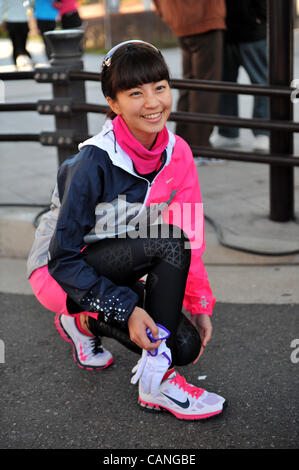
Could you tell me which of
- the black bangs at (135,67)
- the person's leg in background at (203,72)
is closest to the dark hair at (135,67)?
the black bangs at (135,67)

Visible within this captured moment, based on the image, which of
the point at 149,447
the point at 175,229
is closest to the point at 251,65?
the point at 175,229

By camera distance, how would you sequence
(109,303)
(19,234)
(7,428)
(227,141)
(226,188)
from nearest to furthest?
1. (109,303)
2. (7,428)
3. (19,234)
4. (226,188)
5. (227,141)

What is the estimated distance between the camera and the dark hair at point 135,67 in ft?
7.24

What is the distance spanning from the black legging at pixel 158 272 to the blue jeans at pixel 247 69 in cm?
287

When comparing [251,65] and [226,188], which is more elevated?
[251,65]

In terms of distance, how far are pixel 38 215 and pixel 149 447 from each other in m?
2.04

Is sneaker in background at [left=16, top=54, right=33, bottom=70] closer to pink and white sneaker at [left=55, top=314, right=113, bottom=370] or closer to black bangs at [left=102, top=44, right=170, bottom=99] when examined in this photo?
pink and white sneaker at [left=55, top=314, right=113, bottom=370]

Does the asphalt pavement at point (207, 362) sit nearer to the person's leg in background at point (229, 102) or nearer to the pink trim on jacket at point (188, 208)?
the pink trim on jacket at point (188, 208)

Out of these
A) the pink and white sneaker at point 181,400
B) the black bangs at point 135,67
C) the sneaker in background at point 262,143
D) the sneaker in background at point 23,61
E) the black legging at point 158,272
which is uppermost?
the black bangs at point 135,67

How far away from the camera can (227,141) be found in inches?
223

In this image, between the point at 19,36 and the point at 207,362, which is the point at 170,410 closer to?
the point at 207,362

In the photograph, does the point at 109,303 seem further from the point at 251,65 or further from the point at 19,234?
the point at 251,65

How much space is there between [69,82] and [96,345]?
1.88 meters

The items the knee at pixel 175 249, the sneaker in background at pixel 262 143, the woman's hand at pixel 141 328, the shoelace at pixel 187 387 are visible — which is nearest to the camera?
the woman's hand at pixel 141 328
